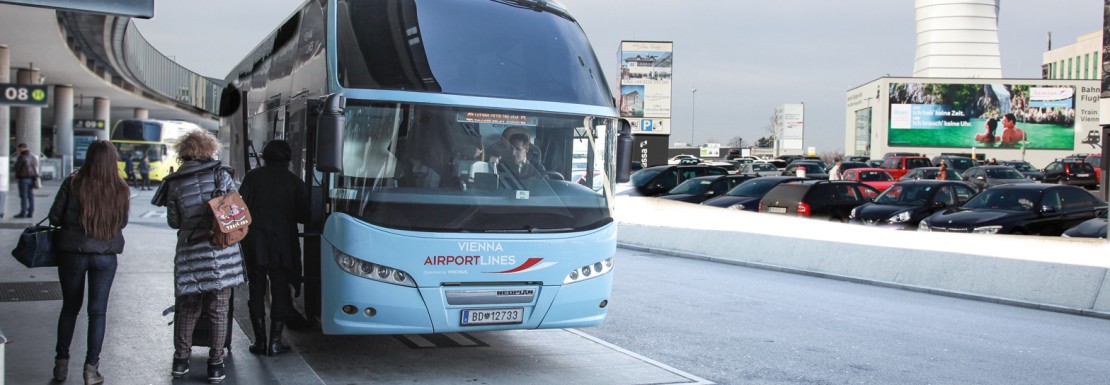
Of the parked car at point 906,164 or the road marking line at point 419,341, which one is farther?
the parked car at point 906,164

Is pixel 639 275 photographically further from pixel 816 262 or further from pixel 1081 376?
pixel 1081 376

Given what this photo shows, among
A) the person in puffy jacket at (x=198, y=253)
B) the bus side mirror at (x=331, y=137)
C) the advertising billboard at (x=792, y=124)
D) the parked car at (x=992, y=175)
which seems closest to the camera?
the person in puffy jacket at (x=198, y=253)

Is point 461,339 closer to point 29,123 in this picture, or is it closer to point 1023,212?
point 1023,212

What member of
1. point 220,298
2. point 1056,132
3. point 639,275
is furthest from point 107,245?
point 1056,132

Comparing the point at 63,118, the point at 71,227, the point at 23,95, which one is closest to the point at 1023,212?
the point at 71,227

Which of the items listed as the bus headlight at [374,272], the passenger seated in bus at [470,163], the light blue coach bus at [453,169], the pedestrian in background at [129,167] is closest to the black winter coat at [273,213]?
the light blue coach bus at [453,169]

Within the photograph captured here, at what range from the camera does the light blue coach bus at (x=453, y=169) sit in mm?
7441

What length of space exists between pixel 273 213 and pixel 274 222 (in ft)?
0.23

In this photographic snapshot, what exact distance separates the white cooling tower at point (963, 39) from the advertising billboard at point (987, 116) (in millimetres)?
31829

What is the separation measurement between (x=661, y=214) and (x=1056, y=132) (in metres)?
73.9

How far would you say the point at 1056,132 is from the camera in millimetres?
85688

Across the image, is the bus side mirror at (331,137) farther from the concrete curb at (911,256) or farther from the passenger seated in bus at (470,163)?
the concrete curb at (911,256)

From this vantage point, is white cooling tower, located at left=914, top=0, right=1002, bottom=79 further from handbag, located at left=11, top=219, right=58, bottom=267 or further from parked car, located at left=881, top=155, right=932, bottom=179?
handbag, located at left=11, top=219, right=58, bottom=267

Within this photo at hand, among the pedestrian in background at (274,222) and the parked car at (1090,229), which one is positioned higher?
the pedestrian in background at (274,222)
